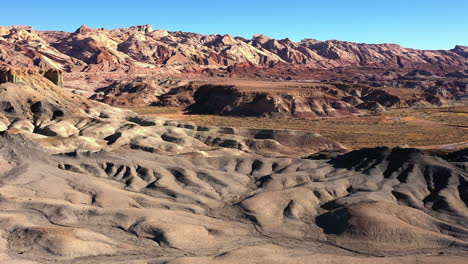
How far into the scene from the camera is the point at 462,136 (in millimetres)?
92250

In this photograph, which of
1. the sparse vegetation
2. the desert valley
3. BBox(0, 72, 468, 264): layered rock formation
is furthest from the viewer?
the sparse vegetation

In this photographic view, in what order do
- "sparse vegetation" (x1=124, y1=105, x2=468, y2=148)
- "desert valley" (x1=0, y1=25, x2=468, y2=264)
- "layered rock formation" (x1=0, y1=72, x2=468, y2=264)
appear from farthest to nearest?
"sparse vegetation" (x1=124, y1=105, x2=468, y2=148) < "desert valley" (x1=0, y1=25, x2=468, y2=264) < "layered rock formation" (x1=0, y1=72, x2=468, y2=264)

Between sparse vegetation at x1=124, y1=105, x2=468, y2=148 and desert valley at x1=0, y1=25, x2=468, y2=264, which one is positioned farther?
sparse vegetation at x1=124, y1=105, x2=468, y2=148

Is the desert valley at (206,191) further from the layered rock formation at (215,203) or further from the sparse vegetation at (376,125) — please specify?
the sparse vegetation at (376,125)

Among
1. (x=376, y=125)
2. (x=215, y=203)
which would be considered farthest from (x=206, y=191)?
(x=376, y=125)

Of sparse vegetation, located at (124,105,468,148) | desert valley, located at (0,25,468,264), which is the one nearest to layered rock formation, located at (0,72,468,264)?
desert valley, located at (0,25,468,264)

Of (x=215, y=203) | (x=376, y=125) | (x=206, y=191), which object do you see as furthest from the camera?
(x=376, y=125)

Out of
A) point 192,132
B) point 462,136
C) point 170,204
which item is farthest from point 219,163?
point 462,136

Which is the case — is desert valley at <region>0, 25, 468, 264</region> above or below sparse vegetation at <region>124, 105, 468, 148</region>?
below

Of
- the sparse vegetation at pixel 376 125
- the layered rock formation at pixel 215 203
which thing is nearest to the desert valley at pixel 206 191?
the layered rock formation at pixel 215 203

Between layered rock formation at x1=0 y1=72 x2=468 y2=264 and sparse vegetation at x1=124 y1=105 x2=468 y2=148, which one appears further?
sparse vegetation at x1=124 y1=105 x2=468 y2=148

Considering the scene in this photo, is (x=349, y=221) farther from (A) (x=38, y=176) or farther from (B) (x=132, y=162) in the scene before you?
(A) (x=38, y=176)

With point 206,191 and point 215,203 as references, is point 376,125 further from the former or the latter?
point 215,203

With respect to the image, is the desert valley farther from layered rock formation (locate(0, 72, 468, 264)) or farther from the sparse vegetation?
the sparse vegetation
